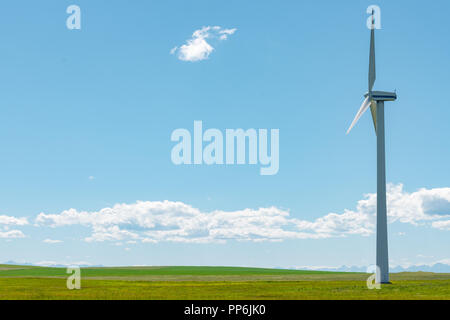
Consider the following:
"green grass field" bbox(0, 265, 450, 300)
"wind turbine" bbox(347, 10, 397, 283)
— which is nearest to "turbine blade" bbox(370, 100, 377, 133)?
"wind turbine" bbox(347, 10, 397, 283)

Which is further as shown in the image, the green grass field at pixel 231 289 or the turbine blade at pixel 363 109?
the turbine blade at pixel 363 109

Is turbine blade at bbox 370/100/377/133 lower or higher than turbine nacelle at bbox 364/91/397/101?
lower

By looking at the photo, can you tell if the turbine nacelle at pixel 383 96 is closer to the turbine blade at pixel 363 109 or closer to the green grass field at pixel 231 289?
the turbine blade at pixel 363 109

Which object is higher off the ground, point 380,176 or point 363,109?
point 363,109

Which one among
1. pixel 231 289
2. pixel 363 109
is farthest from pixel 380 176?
pixel 231 289

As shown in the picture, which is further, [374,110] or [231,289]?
[374,110]

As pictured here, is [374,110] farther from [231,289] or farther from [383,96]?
[231,289]

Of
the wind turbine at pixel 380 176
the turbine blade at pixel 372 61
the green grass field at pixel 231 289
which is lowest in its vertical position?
the green grass field at pixel 231 289

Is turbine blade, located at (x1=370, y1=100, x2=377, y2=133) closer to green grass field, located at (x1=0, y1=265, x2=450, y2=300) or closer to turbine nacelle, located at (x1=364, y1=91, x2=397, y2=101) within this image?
turbine nacelle, located at (x1=364, y1=91, x2=397, y2=101)

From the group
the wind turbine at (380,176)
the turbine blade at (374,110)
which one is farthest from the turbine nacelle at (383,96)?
the turbine blade at (374,110)
